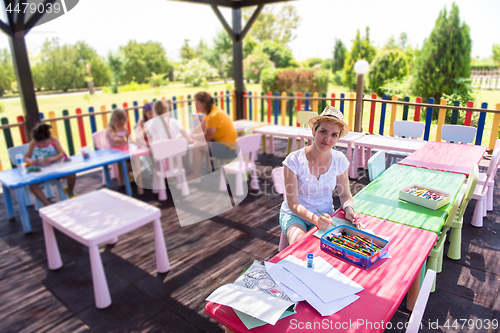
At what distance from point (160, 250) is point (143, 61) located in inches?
654

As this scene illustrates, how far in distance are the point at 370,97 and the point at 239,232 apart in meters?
2.10

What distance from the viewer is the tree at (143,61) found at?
656 inches

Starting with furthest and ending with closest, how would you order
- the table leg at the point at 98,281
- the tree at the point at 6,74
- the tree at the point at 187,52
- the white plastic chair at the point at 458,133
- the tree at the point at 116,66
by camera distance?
the tree at the point at 187,52, the tree at the point at 116,66, the tree at the point at 6,74, the table leg at the point at 98,281, the white plastic chair at the point at 458,133

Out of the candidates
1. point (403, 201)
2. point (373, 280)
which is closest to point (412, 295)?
point (403, 201)

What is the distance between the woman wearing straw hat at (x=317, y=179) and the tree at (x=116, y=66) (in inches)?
667

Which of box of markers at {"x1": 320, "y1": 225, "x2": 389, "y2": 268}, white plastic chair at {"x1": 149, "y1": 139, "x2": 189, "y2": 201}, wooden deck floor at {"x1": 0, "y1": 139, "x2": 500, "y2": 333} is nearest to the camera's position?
box of markers at {"x1": 320, "y1": 225, "x2": 389, "y2": 268}

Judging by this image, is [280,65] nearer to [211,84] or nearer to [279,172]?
[211,84]

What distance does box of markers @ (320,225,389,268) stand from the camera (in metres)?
1.37

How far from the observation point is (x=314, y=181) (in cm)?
193

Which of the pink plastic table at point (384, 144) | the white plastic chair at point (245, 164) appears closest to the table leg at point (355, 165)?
the pink plastic table at point (384, 144)

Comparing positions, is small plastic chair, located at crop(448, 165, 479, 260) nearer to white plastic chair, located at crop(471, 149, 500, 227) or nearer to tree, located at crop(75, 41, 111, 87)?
white plastic chair, located at crop(471, 149, 500, 227)

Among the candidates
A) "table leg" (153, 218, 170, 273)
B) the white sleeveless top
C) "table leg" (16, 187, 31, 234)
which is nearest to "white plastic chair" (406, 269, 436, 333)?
the white sleeveless top

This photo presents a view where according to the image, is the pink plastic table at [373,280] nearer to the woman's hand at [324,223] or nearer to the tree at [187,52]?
the woman's hand at [324,223]

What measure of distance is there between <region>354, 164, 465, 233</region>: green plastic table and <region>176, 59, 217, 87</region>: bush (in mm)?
17285
